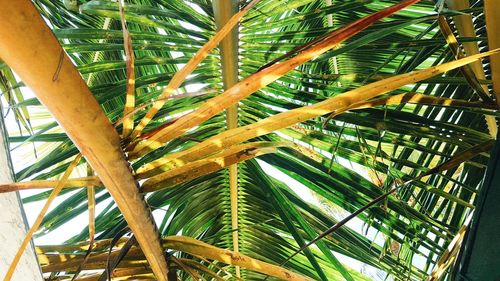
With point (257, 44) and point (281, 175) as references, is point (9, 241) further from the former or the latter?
point (281, 175)

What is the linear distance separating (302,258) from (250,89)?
0.97 metres

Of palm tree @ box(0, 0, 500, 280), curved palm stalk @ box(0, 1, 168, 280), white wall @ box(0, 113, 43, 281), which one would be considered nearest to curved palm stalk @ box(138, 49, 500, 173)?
palm tree @ box(0, 0, 500, 280)

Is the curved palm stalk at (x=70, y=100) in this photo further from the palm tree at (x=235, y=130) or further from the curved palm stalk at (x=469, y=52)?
the curved palm stalk at (x=469, y=52)

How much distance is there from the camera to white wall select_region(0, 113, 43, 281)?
2.33ft

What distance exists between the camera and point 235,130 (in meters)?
0.67

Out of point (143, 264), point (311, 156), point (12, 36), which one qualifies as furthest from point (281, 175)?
point (12, 36)

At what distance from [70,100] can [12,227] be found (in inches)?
9.9

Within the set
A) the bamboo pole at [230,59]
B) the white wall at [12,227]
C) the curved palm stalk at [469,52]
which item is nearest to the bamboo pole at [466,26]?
the curved palm stalk at [469,52]

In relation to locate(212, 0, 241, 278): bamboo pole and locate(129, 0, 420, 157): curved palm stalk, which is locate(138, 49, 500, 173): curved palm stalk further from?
locate(212, 0, 241, 278): bamboo pole

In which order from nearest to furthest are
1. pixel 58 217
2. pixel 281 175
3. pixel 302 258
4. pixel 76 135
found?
pixel 76 135 → pixel 58 217 → pixel 281 175 → pixel 302 258

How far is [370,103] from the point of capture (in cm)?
69

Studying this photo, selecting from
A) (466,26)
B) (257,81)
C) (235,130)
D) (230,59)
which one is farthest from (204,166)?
(466,26)

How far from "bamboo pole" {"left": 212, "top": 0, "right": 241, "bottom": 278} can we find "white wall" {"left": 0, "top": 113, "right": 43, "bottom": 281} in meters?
0.31

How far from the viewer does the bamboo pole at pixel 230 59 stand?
99cm
